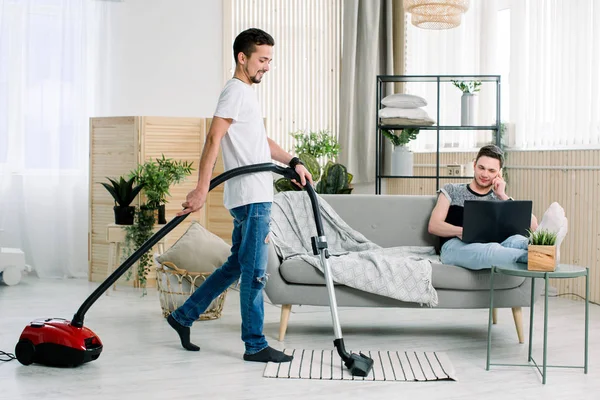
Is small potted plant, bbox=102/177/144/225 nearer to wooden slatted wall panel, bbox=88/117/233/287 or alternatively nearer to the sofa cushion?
wooden slatted wall panel, bbox=88/117/233/287

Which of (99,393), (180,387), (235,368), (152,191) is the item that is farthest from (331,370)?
(152,191)

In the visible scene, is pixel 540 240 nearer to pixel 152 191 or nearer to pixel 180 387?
pixel 180 387

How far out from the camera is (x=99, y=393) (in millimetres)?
2807

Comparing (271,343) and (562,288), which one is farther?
(562,288)

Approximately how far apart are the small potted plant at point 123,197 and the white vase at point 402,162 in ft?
5.99

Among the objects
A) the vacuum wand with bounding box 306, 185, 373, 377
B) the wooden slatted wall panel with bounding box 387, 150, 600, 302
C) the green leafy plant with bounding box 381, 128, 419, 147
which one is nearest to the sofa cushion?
the vacuum wand with bounding box 306, 185, 373, 377

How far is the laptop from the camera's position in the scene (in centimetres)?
358

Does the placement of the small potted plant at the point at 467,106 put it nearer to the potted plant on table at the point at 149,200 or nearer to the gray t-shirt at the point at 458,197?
the gray t-shirt at the point at 458,197

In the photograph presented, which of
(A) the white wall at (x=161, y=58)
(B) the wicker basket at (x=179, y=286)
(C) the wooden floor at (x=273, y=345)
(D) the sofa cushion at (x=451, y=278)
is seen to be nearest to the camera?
(C) the wooden floor at (x=273, y=345)

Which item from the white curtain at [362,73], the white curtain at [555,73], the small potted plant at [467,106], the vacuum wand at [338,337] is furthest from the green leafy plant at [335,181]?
the vacuum wand at [338,337]

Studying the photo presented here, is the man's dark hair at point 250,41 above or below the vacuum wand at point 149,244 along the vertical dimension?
above

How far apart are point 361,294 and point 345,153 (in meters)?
2.90

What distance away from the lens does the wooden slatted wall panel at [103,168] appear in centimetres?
560

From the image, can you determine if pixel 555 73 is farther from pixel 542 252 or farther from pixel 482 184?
pixel 542 252
